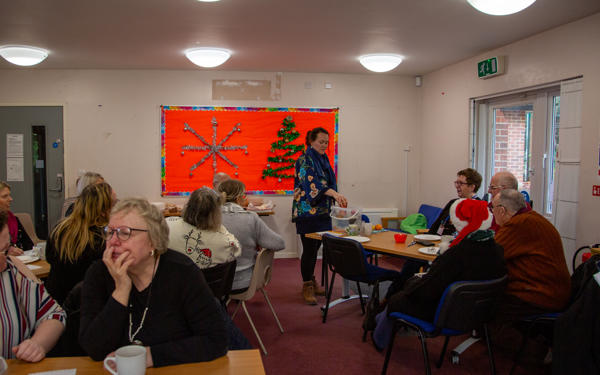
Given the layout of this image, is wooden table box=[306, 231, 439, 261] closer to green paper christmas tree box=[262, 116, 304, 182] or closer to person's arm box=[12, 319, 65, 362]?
person's arm box=[12, 319, 65, 362]

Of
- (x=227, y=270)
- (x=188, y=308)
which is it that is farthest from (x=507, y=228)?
(x=188, y=308)

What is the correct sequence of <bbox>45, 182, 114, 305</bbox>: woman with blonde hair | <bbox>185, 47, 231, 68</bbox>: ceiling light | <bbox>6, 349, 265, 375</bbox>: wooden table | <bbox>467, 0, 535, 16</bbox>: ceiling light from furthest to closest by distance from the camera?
1. <bbox>185, 47, 231, 68</bbox>: ceiling light
2. <bbox>467, 0, 535, 16</bbox>: ceiling light
3. <bbox>45, 182, 114, 305</bbox>: woman with blonde hair
4. <bbox>6, 349, 265, 375</bbox>: wooden table

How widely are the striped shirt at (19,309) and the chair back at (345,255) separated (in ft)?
6.51

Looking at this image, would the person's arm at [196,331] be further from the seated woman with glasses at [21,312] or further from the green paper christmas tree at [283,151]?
the green paper christmas tree at [283,151]

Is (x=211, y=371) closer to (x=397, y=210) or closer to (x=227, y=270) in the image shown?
(x=227, y=270)

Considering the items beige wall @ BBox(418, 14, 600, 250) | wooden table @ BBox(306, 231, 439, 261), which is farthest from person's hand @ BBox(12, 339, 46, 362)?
beige wall @ BBox(418, 14, 600, 250)

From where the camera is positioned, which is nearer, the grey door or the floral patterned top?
the floral patterned top

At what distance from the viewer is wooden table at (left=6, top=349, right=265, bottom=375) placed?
130 cm

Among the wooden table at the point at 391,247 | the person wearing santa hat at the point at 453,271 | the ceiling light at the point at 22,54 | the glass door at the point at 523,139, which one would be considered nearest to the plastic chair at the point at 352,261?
the wooden table at the point at 391,247

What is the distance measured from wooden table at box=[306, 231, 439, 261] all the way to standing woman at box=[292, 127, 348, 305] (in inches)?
11.0

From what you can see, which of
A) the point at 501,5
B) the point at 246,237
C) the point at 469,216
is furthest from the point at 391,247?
the point at 501,5

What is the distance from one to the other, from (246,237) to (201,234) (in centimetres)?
57

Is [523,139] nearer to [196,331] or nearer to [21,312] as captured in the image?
[196,331]

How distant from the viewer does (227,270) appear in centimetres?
256
